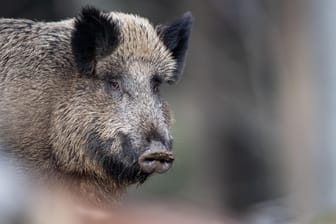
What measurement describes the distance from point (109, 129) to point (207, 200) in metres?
10.4

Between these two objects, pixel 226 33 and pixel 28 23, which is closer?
pixel 28 23

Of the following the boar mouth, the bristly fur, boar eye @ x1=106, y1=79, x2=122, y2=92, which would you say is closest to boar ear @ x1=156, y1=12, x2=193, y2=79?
the bristly fur

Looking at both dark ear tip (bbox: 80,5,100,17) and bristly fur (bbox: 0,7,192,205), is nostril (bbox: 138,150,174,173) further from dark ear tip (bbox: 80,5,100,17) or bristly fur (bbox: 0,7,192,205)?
dark ear tip (bbox: 80,5,100,17)

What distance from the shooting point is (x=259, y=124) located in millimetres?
15758

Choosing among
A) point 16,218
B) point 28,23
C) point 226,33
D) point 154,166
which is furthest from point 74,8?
point 16,218

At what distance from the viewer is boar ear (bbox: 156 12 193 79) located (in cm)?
629

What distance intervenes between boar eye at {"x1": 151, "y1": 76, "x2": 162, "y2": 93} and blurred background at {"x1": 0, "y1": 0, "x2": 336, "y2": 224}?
669cm

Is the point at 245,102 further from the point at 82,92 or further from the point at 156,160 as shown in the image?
the point at 156,160

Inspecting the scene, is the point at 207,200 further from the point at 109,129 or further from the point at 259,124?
the point at 109,129

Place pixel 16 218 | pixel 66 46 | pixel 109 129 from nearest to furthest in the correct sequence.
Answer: pixel 16 218, pixel 109 129, pixel 66 46

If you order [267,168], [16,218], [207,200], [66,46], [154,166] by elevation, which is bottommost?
[16,218]

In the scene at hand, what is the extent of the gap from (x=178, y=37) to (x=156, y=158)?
1.35 metres

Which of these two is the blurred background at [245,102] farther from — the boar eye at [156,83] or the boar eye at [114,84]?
the boar eye at [114,84]

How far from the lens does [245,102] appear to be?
15953 mm
